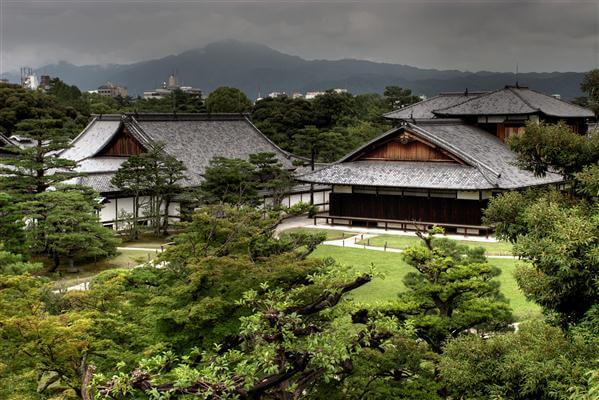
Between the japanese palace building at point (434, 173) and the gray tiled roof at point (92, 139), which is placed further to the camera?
the gray tiled roof at point (92, 139)

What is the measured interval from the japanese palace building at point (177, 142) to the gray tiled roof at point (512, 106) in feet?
36.4

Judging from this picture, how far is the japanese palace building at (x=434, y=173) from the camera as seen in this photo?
33.4m

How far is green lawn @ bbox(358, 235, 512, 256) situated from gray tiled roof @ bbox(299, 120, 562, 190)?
3458 mm

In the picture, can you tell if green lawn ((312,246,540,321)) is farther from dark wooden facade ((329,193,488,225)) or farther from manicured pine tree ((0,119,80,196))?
manicured pine tree ((0,119,80,196))

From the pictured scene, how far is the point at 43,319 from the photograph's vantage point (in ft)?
33.6

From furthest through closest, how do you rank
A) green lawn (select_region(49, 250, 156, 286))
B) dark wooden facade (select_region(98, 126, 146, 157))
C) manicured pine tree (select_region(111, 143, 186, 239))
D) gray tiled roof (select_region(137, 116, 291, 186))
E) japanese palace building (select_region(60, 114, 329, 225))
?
dark wooden facade (select_region(98, 126, 146, 157)) → gray tiled roof (select_region(137, 116, 291, 186)) → japanese palace building (select_region(60, 114, 329, 225)) → manicured pine tree (select_region(111, 143, 186, 239)) → green lawn (select_region(49, 250, 156, 286))

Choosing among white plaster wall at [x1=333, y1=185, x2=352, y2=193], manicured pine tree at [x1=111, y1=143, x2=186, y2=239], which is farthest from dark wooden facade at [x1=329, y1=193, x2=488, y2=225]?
manicured pine tree at [x1=111, y1=143, x2=186, y2=239]

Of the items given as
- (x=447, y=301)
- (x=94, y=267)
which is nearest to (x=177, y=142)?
(x=94, y=267)

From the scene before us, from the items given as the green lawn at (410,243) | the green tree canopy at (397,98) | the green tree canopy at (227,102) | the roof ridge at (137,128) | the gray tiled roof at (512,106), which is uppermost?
the green tree canopy at (397,98)

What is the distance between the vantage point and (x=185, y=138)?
4112 cm

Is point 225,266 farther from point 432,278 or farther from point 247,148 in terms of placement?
point 247,148

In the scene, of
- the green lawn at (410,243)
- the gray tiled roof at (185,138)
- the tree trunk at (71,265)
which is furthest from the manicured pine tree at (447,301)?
the gray tiled roof at (185,138)

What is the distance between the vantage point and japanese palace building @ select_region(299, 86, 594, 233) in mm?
33406

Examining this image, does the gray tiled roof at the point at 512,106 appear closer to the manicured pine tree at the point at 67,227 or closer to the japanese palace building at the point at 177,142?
the japanese palace building at the point at 177,142
